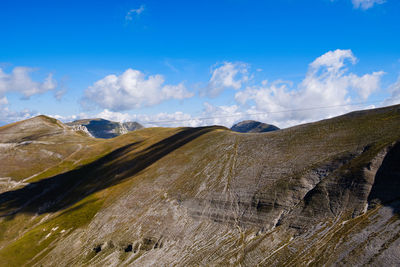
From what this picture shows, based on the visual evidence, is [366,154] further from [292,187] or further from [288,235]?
[288,235]

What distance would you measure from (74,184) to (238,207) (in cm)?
10409

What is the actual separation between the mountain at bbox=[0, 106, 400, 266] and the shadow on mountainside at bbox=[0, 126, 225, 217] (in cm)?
95

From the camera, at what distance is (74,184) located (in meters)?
131

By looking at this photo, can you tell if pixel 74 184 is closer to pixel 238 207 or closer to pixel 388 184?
pixel 238 207

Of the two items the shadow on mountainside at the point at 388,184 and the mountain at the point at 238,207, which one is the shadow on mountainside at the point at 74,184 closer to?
the mountain at the point at 238,207

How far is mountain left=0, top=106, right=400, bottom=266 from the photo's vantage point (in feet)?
151

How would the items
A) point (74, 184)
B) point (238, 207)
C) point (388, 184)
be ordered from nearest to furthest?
point (388, 184) < point (238, 207) < point (74, 184)

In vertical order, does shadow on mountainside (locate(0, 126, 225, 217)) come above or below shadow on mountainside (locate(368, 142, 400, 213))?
below

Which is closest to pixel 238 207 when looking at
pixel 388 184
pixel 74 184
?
pixel 388 184

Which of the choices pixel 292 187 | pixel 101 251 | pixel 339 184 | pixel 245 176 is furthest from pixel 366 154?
Result: pixel 101 251

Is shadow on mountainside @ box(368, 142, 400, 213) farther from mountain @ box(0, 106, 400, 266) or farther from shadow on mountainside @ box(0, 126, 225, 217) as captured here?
shadow on mountainside @ box(0, 126, 225, 217)

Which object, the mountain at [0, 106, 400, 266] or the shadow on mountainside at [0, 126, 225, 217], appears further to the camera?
Result: the shadow on mountainside at [0, 126, 225, 217]

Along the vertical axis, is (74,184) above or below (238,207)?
below

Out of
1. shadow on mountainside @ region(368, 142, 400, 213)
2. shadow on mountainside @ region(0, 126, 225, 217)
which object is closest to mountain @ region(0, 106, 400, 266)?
shadow on mountainside @ region(368, 142, 400, 213)
